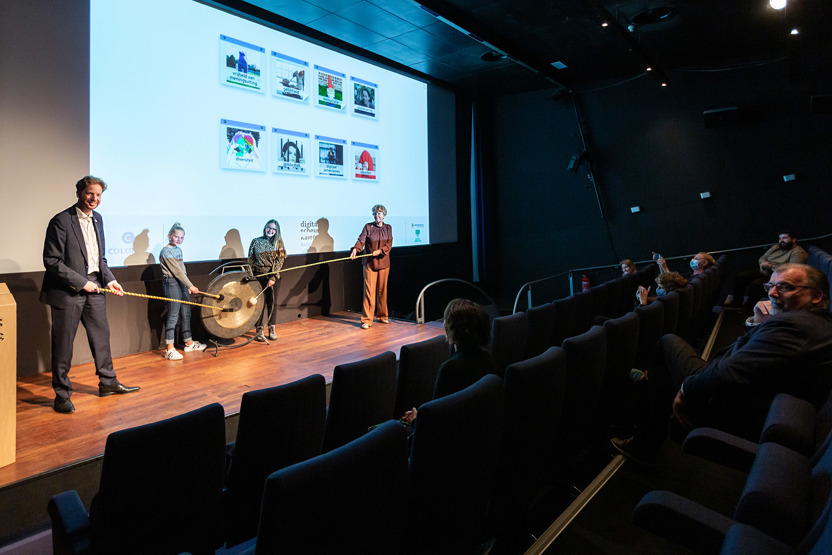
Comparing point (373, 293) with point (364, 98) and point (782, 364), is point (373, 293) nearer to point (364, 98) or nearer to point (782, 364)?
point (364, 98)

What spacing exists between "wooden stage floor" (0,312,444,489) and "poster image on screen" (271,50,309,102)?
292cm

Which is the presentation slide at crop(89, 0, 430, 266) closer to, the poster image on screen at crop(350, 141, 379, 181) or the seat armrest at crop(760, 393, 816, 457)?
the poster image on screen at crop(350, 141, 379, 181)

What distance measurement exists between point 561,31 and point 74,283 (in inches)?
245

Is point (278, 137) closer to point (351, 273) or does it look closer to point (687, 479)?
point (351, 273)

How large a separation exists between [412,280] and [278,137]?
3.39 m

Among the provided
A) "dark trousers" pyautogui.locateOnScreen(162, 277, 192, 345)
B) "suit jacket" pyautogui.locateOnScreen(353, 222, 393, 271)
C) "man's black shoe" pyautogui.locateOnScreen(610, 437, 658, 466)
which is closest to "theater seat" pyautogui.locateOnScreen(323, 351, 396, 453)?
"man's black shoe" pyautogui.locateOnScreen(610, 437, 658, 466)

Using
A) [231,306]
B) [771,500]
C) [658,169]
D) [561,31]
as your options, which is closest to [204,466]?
[771,500]

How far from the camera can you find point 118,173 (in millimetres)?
4672

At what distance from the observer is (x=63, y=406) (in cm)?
336

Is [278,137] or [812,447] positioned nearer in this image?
[812,447]

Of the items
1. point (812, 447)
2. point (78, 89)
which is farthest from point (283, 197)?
point (812, 447)

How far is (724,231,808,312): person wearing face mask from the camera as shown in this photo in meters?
6.20

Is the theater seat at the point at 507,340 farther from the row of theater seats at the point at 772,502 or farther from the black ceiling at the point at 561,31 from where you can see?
the black ceiling at the point at 561,31

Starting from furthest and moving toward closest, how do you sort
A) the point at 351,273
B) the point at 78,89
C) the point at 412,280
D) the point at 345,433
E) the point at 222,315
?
the point at 412,280 < the point at 351,273 < the point at 222,315 < the point at 78,89 < the point at 345,433
